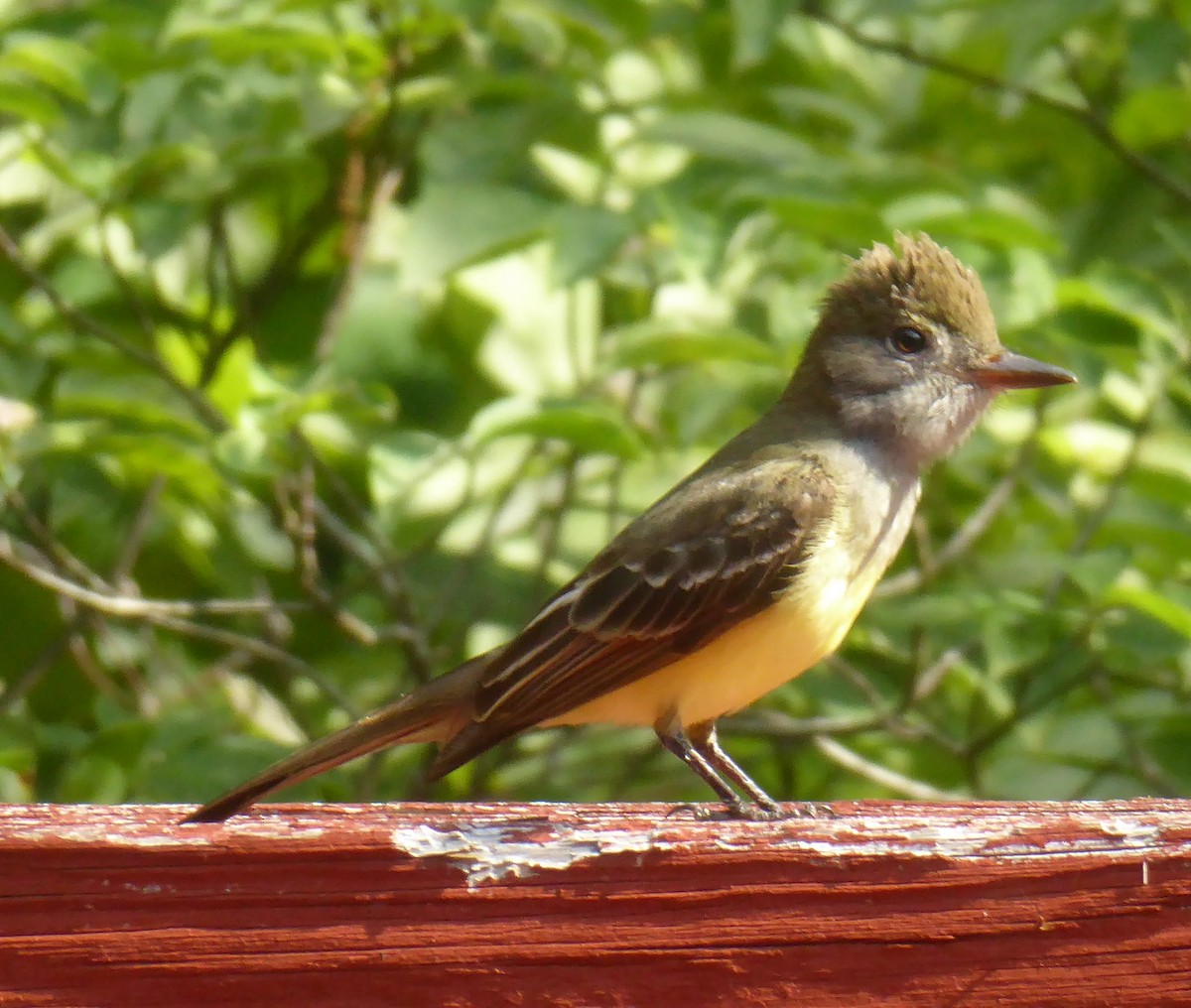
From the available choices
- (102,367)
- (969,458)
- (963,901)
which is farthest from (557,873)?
(969,458)

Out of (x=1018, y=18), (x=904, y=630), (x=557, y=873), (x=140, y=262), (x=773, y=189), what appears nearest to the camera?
(x=557, y=873)

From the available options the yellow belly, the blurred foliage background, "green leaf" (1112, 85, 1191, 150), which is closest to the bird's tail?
the yellow belly

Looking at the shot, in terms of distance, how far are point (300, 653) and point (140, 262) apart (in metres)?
1.22

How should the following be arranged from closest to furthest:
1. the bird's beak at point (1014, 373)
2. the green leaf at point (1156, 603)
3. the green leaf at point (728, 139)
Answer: the green leaf at point (1156, 603), the green leaf at point (728, 139), the bird's beak at point (1014, 373)

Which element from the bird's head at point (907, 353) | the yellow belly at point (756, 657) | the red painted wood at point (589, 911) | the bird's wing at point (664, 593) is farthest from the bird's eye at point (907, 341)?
the red painted wood at point (589, 911)

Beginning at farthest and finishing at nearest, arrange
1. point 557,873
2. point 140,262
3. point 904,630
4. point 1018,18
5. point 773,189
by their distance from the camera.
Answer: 1. point 140,262
2. point 904,630
3. point 1018,18
4. point 773,189
5. point 557,873

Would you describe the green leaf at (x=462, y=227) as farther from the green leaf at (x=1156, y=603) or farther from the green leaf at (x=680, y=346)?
the green leaf at (x=1156, y=603)

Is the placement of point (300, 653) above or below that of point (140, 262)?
below

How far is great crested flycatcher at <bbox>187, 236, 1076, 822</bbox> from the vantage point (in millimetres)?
3932

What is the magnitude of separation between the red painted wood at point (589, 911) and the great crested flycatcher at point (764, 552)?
1.47 metres

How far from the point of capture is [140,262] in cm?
511

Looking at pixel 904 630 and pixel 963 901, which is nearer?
pixel 963 901

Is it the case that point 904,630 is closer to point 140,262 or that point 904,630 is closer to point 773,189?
point 773,189

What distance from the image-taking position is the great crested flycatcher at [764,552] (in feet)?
12.9
